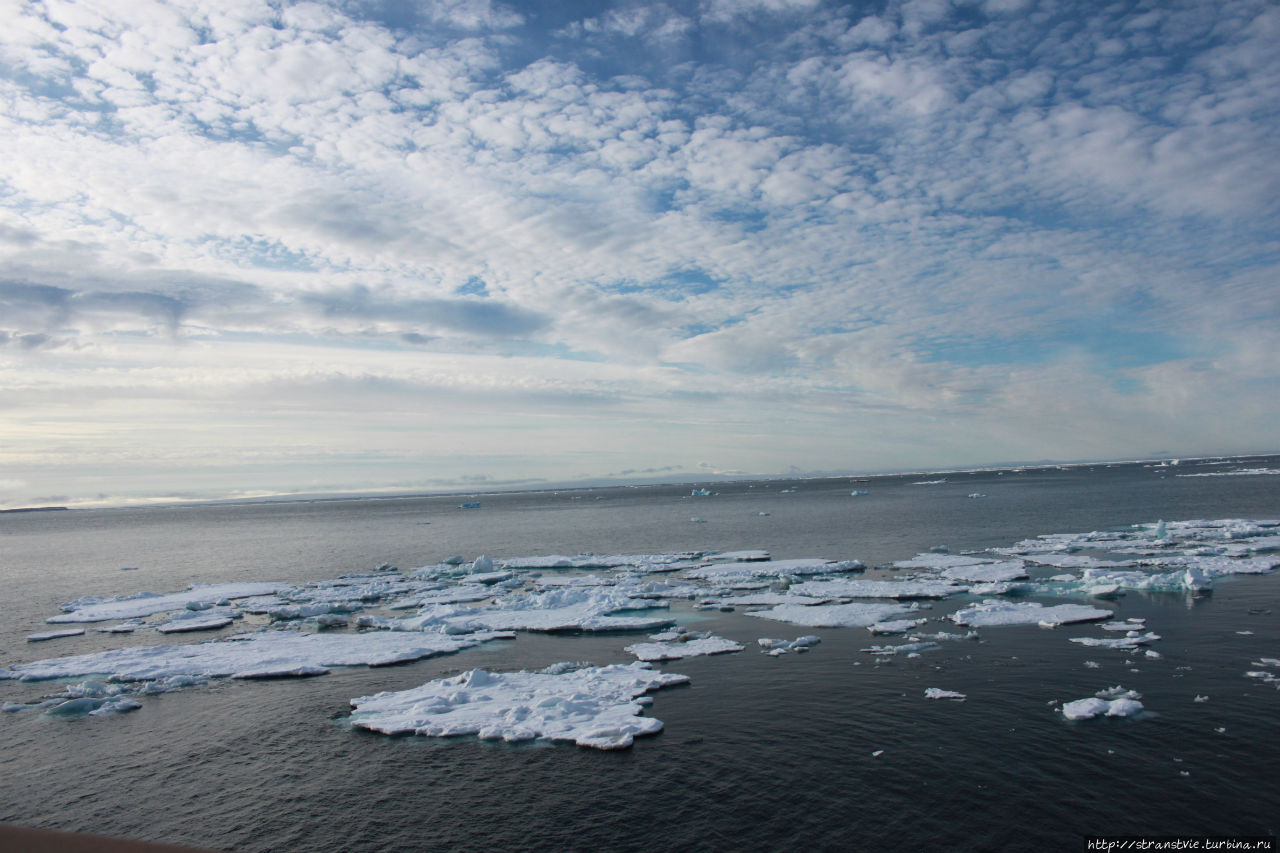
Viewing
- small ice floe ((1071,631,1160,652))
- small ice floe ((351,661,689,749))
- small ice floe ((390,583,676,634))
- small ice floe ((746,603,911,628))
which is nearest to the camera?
small ice floe ((351,661,689,749))

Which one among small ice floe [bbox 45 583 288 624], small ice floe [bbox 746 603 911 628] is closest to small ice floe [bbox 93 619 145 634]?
small ice floe [bbox 45 583 288 624]

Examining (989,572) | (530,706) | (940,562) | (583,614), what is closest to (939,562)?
(940,562)

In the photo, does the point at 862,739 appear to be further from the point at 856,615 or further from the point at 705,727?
the point at 856,615

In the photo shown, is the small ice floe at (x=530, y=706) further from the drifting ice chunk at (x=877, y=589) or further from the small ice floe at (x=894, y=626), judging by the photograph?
the drifting ice chunk at (x=877, y=589)

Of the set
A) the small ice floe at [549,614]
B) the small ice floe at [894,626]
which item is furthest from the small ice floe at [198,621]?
the small ice floe at [894,626]

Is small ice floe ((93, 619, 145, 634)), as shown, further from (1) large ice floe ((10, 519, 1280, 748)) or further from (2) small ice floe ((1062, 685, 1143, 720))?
(2) small ice floe ((1062, 685, 1143, 720))

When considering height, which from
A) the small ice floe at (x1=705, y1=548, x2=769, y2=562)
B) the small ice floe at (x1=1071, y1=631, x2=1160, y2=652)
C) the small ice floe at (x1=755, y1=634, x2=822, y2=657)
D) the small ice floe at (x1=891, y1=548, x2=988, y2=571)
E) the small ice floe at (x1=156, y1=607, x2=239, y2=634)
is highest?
the small ice floe at (x1=891, y1=548, x2=988, y2=571)
